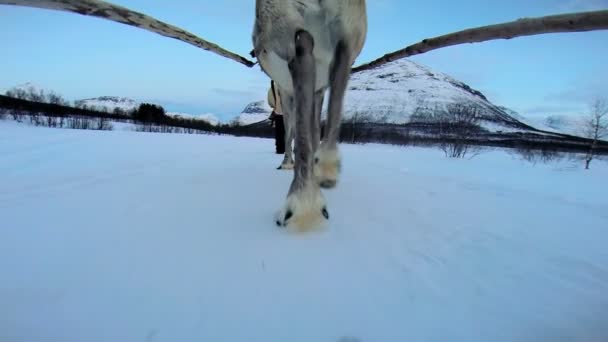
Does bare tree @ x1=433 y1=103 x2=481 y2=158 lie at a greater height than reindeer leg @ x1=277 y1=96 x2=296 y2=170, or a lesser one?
greater

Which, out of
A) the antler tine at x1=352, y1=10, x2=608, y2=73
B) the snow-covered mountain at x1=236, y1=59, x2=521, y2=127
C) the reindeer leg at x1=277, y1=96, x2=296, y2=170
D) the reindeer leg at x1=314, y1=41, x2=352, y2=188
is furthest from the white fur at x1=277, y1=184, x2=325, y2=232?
the snow-covered mountain at x1=236, y1=59, x2=521, y2=127

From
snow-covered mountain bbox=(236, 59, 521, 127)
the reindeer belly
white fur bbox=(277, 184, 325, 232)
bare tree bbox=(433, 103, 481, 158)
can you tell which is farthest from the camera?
snow-covered mountain bbox=(236, 59, 521, 127)

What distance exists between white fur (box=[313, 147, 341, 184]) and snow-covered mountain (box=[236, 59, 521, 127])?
423 feet

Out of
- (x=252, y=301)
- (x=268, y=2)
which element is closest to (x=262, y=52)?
(x=268, y=2)

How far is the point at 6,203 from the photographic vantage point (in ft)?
5.93

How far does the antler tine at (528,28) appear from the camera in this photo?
858mm

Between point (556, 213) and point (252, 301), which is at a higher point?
point (556, 213)

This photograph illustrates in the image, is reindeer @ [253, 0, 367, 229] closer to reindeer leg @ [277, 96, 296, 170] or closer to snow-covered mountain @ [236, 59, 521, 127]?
reindeer leg @ [277, 96, 296, 170]

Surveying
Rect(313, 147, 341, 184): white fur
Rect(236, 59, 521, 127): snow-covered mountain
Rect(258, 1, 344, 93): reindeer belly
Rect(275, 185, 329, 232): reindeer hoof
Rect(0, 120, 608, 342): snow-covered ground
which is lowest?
Rect(0, 120, 608, 342): snow-covered ground

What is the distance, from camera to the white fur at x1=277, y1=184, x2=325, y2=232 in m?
1.49

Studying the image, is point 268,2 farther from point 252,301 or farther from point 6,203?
point 6,203

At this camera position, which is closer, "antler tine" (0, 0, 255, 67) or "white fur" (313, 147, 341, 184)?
"antler tine" (0, 0, 255, 67)

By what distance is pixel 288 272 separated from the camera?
3.57 ft

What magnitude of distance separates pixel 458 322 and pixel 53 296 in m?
1.20
